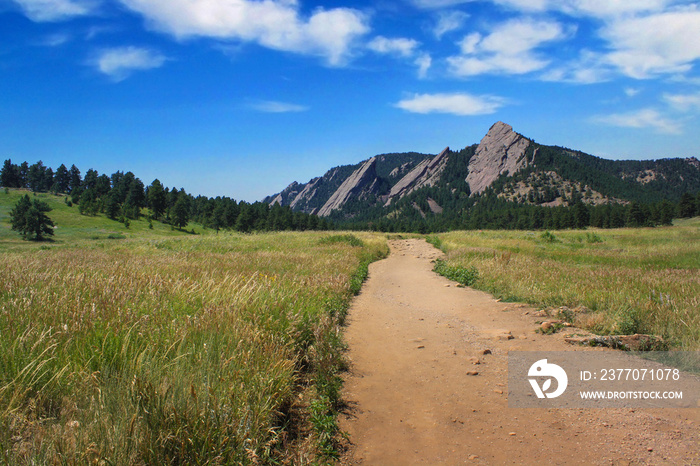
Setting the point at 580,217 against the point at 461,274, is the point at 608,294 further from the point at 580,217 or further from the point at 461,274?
the point at 580,217

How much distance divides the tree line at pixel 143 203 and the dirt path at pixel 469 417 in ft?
267

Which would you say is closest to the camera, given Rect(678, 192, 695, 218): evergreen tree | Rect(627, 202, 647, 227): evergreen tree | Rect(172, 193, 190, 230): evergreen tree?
Rect(627, 202, 647, 227): evergreen tree

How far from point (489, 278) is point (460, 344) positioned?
5.69 metres

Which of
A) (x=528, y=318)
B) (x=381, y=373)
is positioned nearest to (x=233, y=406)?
(x=381, y=373)

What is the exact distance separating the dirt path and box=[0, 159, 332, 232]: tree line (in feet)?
267

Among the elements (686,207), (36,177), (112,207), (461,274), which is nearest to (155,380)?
(461,274)

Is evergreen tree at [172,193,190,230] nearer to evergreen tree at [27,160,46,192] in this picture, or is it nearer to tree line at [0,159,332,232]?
tree line at [0,159,332,232]

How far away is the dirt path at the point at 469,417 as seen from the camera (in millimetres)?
2973

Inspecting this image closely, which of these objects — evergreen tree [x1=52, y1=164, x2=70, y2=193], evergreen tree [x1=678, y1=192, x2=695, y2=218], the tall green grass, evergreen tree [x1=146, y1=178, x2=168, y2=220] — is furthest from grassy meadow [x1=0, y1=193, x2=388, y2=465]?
evergreen tree [x1=52, y1=164, x2=70, y2=193]

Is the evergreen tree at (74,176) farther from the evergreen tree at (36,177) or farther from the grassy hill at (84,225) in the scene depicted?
the grassy hill at (84,225)

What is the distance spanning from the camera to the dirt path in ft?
9.75

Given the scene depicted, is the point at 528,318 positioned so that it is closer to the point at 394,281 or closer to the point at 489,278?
the point at 489,278

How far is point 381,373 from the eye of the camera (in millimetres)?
4875

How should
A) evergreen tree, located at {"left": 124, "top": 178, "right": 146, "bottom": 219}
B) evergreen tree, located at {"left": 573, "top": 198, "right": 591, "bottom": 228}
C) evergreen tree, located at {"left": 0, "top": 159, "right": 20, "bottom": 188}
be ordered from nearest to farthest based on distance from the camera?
evergreen tree, located at {"left": 124, "top": 178, "right": 146, "bottom": 219}, evergreen tree, located at {"left": 573, "top": 198, "right": 591, "bottom": 228}, evergreen tree, located at {"left": 0, "top": 159, "right": 20, "bottom": 188}
